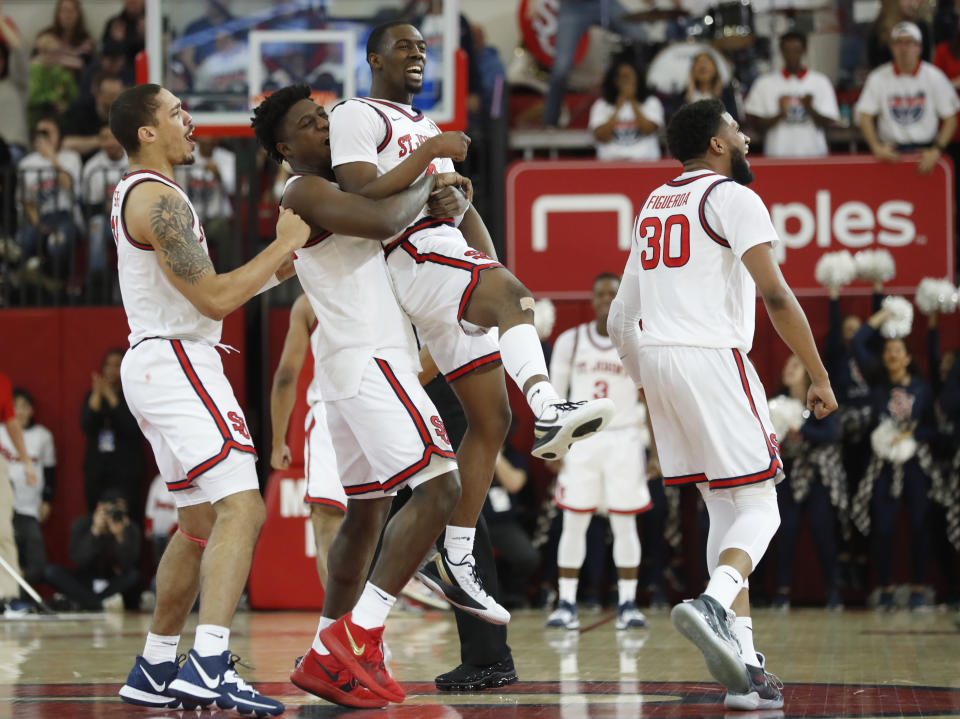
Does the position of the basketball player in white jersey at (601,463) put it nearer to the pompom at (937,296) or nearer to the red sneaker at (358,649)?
the pompom at (937,296)

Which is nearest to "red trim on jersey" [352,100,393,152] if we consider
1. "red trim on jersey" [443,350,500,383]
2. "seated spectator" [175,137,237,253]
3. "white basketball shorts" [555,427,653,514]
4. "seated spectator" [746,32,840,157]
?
"red trim on jersey" [443,350,500,383]

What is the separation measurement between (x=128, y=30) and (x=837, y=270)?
817 centimetres

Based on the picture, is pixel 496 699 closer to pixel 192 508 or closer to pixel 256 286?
pixel 192 508

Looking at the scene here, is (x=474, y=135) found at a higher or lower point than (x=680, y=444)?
higher

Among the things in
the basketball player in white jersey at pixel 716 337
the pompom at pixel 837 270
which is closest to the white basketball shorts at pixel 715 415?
the basketball player in white jersey at pixel 716 337

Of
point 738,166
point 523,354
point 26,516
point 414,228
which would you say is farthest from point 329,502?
point 26,516

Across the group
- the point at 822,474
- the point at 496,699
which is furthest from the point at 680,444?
the point at 822,474

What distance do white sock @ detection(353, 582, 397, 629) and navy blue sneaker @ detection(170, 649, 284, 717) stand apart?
0.42 m

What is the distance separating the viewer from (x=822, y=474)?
35.7 feet

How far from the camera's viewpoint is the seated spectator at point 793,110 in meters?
12.4

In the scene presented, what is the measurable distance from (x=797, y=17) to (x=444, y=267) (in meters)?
10.1

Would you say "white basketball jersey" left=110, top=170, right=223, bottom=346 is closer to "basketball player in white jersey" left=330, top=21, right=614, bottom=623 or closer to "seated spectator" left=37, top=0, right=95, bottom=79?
"basketball player in white jersey" left=330, top=21, right=614, bottom=623

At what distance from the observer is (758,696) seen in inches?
190

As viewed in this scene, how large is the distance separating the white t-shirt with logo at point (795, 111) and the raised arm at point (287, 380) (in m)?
6.68
